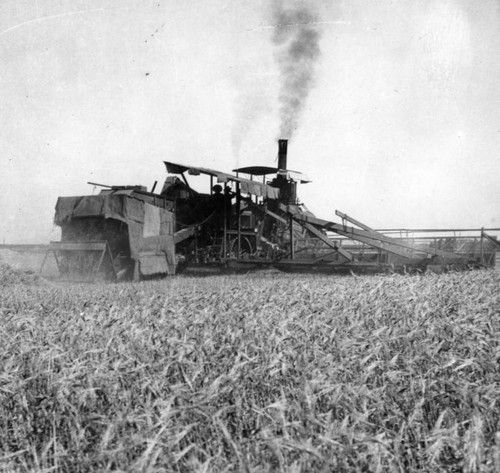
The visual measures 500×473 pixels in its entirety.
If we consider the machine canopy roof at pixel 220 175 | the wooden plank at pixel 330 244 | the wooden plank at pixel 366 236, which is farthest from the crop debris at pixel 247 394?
the wooden plank at pixel 366 236

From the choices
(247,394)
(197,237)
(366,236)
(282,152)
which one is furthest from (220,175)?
(247,394)

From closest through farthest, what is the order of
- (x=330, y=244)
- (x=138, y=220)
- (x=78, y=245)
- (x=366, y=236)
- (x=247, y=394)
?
(x=247, y=394) → (x=78, y=245) → (x=138, y=220) → (x=330, y=244) → (x=366, y=236)

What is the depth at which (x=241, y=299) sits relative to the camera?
568 cm

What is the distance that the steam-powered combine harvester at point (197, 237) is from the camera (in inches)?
500

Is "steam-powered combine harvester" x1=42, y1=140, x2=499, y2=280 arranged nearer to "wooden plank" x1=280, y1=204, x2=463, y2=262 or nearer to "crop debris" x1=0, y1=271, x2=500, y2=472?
"wooden plank" x1=280, y1=204, x2=463, y2=262

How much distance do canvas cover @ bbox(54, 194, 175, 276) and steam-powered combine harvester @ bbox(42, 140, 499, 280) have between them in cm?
3

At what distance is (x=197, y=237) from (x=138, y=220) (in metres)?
3.16

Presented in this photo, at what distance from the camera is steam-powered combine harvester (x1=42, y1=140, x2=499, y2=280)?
1270 cm

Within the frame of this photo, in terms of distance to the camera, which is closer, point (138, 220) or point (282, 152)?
point (138, 220)

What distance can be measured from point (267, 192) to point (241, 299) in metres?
10.8

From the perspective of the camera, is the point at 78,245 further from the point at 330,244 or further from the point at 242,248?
the point at 330,244

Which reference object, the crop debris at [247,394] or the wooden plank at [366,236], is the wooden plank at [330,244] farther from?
the crop debris at [247,394]

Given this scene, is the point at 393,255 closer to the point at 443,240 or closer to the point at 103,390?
the point at 443,240

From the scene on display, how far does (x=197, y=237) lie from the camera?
51.6 ft
